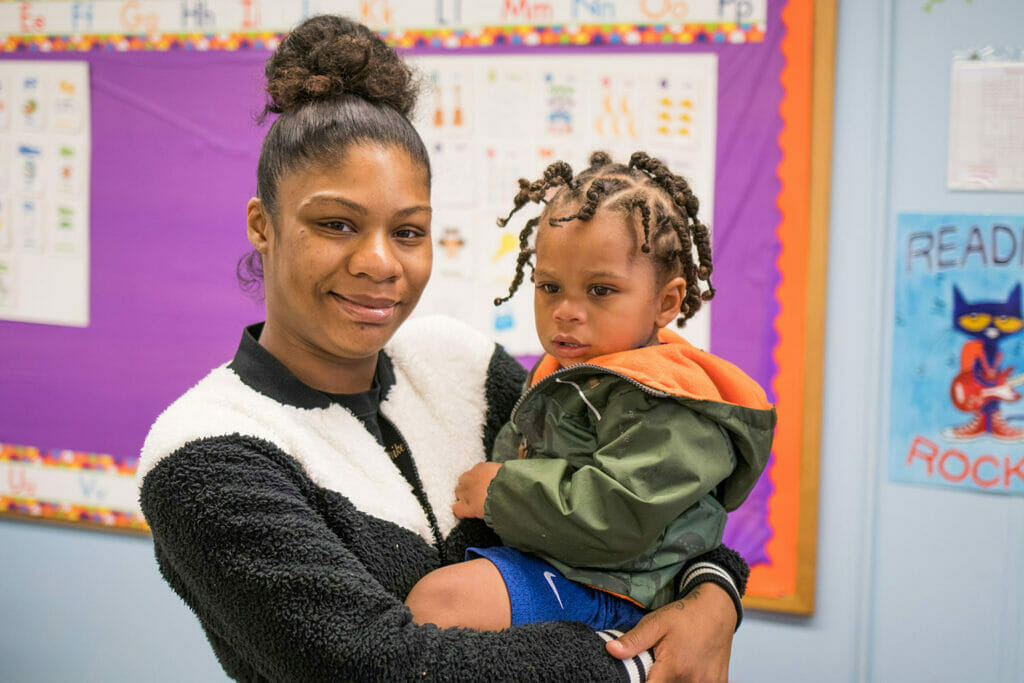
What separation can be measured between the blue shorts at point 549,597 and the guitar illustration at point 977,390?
1.36m

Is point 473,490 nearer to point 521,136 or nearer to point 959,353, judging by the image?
point 521,136

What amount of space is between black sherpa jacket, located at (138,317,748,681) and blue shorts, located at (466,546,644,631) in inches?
1.8

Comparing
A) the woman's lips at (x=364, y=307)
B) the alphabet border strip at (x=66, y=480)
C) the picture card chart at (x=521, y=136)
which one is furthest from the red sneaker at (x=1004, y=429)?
the alphabet border strip at (x=66, y=480)

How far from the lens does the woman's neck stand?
1.27 meters

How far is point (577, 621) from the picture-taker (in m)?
1.18

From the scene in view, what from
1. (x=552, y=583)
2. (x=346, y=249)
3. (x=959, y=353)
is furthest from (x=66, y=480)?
(x=959, y=353)

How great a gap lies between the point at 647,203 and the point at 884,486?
54.2 inches

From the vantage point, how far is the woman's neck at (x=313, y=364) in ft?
4.17

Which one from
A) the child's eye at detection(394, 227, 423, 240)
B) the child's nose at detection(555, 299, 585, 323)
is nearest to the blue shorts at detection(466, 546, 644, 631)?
the child's nose at detection(555, 299, 585, 323)

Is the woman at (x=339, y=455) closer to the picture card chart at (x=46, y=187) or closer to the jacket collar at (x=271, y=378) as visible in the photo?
the jacket collar at (x=271, y=378)

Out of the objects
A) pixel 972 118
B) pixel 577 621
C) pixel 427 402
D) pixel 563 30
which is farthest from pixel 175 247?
pixel 972 118

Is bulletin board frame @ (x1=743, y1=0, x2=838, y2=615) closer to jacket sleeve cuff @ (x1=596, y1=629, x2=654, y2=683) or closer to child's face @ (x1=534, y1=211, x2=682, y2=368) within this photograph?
child's face @ (x1=534, y1=211, x2=682, y2=368)

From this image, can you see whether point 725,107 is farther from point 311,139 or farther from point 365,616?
point 365,616

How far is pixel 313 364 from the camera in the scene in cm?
128
